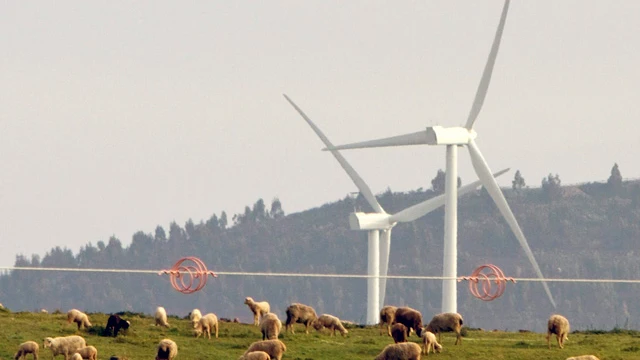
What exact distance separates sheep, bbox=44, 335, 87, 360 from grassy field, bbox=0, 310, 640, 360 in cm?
56

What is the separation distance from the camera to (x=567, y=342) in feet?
219

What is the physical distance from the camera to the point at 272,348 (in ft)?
190

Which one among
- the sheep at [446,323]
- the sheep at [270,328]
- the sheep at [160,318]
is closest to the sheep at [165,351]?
the sheep at [270,328]

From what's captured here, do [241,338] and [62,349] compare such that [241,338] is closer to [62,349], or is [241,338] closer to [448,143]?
[62,349]

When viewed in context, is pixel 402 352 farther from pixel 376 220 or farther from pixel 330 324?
pixel 376 220

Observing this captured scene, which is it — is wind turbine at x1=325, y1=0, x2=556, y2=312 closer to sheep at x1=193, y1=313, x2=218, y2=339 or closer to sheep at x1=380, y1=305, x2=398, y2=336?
sheep at x1=380, y1=305, x2=398, y2=336

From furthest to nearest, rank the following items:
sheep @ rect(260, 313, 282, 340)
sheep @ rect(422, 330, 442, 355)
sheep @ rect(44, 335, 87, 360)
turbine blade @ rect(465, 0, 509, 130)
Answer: turbine blade @ rect(465, 0, 509, 130)
sheep @ rect(260, 313, 282, 340)
sheep @ rect(422, 330, 442, 355)
sheep @ rect(44, 335, 87, 360)

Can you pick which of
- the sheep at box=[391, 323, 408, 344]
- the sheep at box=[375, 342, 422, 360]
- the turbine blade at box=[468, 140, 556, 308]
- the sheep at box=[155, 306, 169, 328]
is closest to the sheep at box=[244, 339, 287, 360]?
the sheep at box=[375, 342, 422, 360]

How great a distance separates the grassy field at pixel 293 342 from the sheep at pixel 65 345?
1.85 ft

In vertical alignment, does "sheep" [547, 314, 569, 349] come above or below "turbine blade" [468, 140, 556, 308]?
below

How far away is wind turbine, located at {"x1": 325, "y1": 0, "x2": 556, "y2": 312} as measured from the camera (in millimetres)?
99938

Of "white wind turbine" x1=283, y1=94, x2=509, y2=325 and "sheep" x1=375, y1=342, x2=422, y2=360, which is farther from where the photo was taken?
"white wind turbine" x1=283, y1=94, x2=509, y2=325

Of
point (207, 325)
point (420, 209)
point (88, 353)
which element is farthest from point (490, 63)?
point (88, 353)

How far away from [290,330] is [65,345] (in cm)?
1208
